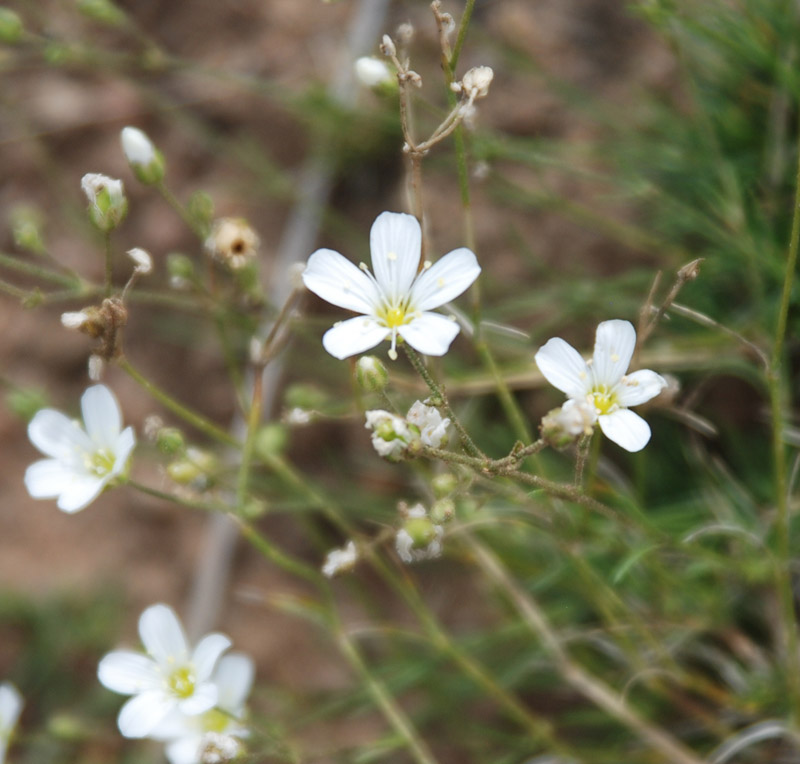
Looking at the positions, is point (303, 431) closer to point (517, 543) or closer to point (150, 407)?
point (150, 407)

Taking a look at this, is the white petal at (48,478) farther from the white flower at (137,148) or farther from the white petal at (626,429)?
the white petal at (626,429)

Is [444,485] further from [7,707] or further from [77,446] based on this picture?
[7,707]

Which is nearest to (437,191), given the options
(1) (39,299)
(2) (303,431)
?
(2) (303,431)

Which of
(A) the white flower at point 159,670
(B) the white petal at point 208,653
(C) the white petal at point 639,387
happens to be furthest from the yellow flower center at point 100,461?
(C) the white petal at point 639,387

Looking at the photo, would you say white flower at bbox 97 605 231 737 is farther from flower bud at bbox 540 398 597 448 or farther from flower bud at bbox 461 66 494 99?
flower bud at bbox 461 66 494 99

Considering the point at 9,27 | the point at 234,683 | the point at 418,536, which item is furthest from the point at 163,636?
the point at 9,27
